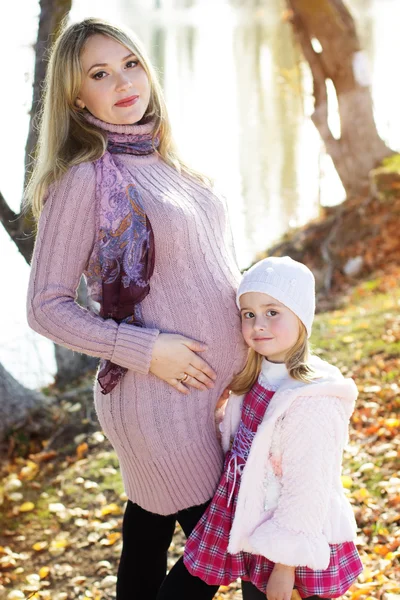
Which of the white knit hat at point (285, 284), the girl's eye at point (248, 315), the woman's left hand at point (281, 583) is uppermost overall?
the white knit hat at point (285, 284)

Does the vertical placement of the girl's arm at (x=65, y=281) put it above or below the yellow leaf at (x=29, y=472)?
above

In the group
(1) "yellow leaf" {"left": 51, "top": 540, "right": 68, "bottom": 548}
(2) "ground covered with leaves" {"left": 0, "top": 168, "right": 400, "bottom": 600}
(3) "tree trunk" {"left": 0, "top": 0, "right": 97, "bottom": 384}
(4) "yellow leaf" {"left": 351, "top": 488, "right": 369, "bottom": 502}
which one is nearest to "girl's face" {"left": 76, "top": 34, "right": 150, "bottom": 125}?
(3) "tree trunk" {"left": 0, "top": 0, "right": 97, "bottom": 384}

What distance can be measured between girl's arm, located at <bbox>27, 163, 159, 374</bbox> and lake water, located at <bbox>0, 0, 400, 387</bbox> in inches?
21.0

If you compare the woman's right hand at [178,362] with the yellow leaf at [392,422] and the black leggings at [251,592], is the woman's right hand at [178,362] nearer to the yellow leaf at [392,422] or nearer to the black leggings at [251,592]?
the black leggings at [251,592]

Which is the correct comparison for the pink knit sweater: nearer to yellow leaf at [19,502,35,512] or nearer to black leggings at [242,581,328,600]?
black leggings at [242,581,328,600]

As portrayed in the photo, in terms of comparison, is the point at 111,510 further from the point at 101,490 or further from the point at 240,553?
the point at 240,553

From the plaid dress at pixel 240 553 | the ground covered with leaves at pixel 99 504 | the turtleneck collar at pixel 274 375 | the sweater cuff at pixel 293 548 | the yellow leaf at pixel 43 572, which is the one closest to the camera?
the sweater cuff at pixel 293 548

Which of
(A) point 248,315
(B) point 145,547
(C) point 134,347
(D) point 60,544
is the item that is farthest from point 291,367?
(D) point 60,544

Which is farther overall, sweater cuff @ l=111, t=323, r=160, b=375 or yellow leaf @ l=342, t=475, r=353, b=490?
yellow leaf @ l=342, t=475, r=353, b=490

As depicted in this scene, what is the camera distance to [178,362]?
213 cm

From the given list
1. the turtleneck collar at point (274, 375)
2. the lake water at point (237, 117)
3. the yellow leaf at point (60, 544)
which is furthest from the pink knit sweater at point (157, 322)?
the yellow leaf at point (60, 544)

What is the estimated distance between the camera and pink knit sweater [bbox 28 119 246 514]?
83.4 inches

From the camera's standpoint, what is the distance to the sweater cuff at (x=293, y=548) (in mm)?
1945

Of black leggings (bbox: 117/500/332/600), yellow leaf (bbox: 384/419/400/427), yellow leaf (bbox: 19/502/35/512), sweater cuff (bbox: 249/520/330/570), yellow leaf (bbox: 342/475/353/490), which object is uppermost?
sweater cuff (bbox: 249/520/330/570)
